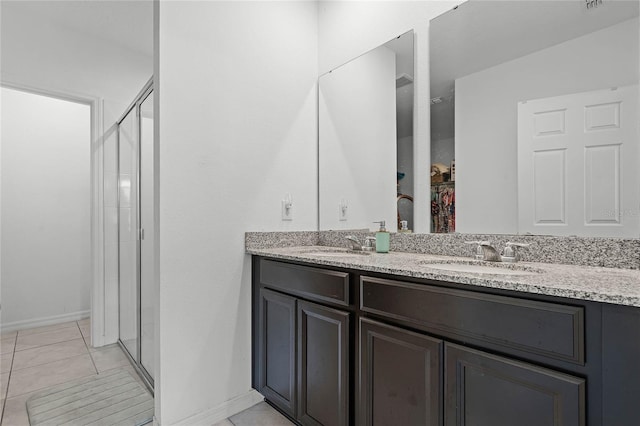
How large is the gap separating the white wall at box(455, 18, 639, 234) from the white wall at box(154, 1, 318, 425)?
1.03m

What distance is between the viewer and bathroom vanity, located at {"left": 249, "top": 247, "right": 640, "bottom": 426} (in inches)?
30.9

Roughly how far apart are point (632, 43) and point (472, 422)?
140cm

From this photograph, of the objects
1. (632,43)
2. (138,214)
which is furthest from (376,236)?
(138,214)

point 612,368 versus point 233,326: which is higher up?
point 612,368

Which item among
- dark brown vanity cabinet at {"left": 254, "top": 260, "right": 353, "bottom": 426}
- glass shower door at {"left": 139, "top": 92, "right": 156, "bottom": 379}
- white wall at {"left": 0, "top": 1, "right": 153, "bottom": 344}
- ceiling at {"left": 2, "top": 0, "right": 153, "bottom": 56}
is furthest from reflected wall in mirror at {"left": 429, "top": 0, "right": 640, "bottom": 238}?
white wall at {"left": 0, "top": 1, "right": 153, "bottom": 344}

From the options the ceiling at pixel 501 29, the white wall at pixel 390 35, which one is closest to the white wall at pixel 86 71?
the white wall at pixel 390 35

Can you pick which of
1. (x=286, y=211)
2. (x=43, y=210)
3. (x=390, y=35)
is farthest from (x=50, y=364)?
(x=390, y=35)

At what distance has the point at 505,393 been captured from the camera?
91cm

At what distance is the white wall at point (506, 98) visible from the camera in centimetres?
123

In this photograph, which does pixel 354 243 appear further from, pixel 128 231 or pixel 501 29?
pixel 128 231

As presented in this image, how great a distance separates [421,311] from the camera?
1107 mm

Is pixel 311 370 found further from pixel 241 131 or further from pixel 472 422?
pixel 241 131

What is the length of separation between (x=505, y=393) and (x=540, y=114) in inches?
43.7

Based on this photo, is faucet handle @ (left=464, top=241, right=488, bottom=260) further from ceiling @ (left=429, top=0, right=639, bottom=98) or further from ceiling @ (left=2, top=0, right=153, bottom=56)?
ceiling @ (left=2, top=0, right=153, bottom=56)
